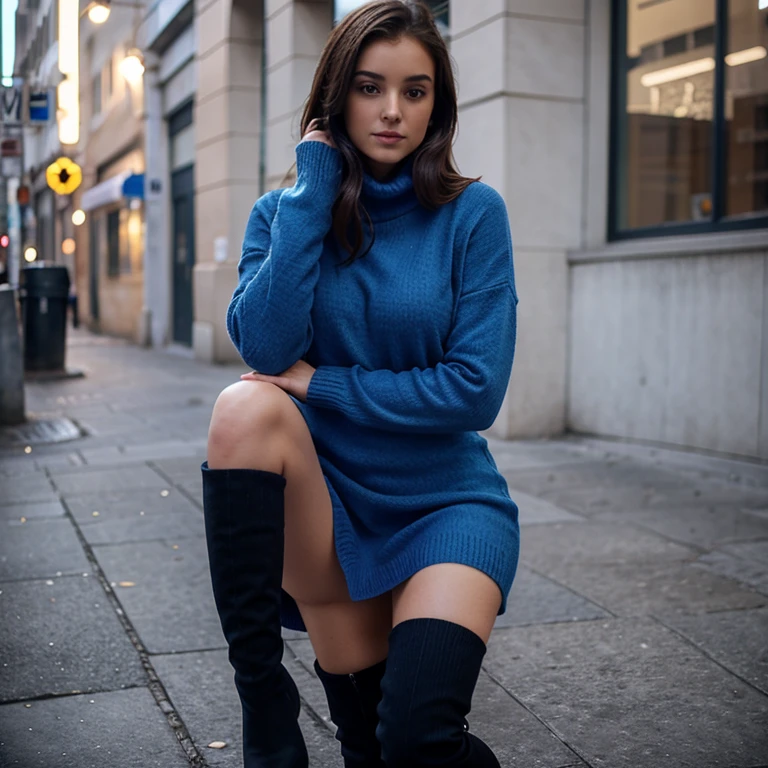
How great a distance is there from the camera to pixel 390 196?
7.11 ft

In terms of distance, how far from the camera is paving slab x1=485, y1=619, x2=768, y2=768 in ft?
8.64

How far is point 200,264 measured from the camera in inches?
624

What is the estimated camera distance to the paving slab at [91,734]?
8.45ft

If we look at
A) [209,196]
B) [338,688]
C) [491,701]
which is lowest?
[491,701]

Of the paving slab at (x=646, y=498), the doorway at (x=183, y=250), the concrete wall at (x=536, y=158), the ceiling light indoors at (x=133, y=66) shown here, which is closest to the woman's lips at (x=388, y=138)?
the paving slab at (x=646, y=498)

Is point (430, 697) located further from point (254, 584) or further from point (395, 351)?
point (395, 351)

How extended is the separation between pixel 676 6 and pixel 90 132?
23.5 metres

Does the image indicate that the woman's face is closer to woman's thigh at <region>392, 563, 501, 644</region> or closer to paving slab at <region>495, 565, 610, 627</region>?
woman's thigh at <region>392, 563, 501, 644</region>

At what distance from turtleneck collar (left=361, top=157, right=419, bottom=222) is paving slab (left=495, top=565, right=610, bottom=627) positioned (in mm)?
1881

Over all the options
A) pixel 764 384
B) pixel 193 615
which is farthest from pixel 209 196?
pixel 193 615

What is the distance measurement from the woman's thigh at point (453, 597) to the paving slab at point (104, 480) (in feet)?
13.7

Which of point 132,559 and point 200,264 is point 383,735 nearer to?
point 132,559

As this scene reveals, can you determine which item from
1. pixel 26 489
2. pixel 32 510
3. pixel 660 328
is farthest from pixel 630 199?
pixel 32 510

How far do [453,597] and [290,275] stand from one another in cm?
68
